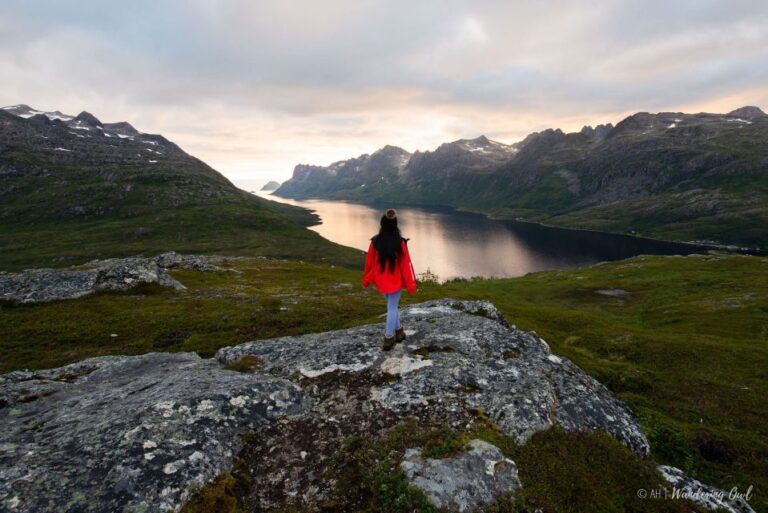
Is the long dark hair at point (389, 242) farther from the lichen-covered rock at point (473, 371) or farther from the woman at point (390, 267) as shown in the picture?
the lichen-covered rock at point (473, 371)

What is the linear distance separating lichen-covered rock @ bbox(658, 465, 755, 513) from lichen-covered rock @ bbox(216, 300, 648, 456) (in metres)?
1.22

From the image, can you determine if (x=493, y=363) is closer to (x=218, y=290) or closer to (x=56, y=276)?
(x=218, y=290)

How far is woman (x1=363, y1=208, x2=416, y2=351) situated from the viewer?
1412 cm

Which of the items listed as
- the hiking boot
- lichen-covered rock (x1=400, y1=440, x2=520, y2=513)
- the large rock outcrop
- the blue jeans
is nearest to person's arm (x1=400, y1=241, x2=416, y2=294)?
the blue jeans

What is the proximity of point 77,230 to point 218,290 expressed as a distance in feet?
602

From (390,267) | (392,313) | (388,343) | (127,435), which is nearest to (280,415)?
(127,435)

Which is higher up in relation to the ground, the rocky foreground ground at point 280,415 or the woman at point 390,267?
the woman at point 390,267

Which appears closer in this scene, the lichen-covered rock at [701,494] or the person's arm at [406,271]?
the lichen-covered rock at [701,494]

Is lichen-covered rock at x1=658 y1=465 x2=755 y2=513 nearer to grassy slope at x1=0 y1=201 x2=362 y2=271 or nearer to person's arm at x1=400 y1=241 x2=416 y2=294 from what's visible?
person's arm at x1=400 y1=241 x2=416 y2=294

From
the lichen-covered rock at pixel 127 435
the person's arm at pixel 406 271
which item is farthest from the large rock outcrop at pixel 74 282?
the person's arm at pixel 406 271

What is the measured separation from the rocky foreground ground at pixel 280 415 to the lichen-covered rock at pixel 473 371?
56mm

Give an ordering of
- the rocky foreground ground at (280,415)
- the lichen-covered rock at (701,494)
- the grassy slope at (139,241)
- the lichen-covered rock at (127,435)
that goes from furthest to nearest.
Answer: the grassy slope at (139,241), the lichen-covered rock at (701,494), the rocky foreground ground at (280,415), the lichen-covered rock at (127,435)

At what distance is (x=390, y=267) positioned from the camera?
14.4 metres

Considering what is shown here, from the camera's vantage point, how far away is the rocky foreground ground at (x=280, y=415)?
26.0 ft
